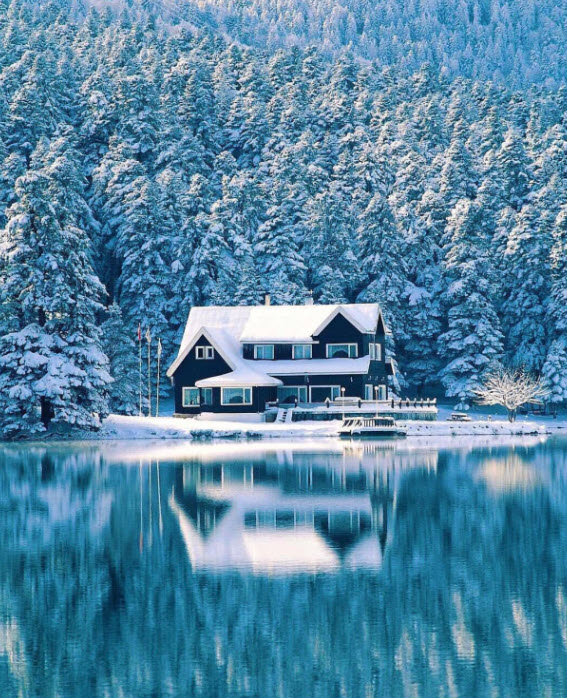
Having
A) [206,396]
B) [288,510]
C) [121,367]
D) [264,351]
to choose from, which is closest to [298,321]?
[264,351]

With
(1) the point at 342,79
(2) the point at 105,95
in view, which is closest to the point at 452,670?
(2) the point at 105,95

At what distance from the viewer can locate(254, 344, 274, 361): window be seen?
266 ft

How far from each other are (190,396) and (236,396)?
3.54 metres

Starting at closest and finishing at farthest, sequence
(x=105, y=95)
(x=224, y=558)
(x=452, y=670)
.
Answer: (x=452, y=670) → (x=224, y=558) → (x=105, y=95)

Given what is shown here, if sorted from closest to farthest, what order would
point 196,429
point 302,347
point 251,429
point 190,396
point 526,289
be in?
1. point 196,429
2. point 251,429
3. point 190,396
4. point 302,347
5. point 526,289

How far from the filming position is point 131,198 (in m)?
99.8

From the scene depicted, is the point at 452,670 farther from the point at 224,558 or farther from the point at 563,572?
the point at 224,558

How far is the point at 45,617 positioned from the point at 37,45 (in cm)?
12324

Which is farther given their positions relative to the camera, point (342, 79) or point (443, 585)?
point (342, 79)

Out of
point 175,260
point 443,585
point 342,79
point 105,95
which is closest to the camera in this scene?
point 443,585

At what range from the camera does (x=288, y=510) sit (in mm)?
33875

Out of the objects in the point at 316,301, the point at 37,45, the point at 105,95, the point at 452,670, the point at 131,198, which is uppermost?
the point at 37,45

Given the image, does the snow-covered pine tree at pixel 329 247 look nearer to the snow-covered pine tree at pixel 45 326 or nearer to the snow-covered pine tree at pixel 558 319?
the snow-covered pine tree at pixel 558 319

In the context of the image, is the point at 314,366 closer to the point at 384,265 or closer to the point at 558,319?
the point at 384,265
